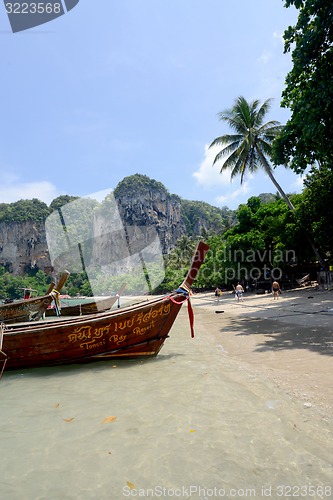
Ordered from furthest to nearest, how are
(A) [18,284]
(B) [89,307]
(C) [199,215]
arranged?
(C) [199,215] → (A) [18,284] → (B) [89,307]

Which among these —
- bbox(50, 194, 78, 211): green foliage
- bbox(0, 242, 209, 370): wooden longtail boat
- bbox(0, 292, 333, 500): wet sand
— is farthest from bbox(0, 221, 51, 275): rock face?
bbox(0, 292, 333, 500): wet sand

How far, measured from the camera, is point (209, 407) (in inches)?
171

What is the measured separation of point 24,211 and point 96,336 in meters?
120

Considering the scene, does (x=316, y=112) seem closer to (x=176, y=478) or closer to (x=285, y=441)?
(x=285, y=441)

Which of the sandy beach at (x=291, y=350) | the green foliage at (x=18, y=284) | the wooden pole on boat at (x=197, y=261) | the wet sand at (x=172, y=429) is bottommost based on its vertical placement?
the sandy beach at (x=291, y=350)

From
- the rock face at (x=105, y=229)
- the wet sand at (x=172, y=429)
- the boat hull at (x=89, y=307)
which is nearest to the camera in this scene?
the wet sand at (x=172, y=429)

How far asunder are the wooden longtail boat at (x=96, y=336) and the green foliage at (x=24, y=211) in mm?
114228

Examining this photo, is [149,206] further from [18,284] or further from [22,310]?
[22,310]

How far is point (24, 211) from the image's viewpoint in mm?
113125

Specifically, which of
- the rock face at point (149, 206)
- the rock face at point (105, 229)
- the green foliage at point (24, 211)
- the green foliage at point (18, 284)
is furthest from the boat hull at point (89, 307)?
the green foliage at point (24, 211)

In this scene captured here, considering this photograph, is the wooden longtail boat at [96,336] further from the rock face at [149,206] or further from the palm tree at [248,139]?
the rock face at [149,206]

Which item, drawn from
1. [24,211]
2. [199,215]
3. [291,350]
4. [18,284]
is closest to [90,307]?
[291,350]

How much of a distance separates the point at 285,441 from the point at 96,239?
10477cm

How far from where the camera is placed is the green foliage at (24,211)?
4355 inches
